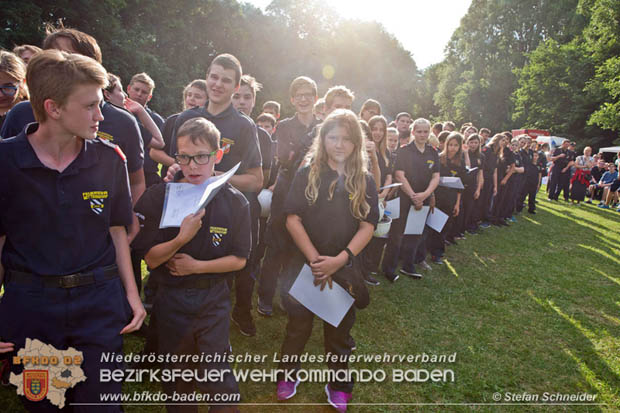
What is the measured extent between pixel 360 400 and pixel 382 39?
166 ft

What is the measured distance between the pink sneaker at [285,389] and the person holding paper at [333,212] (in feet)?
1.05

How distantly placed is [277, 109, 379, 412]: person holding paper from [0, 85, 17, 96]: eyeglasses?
2352 millimetres

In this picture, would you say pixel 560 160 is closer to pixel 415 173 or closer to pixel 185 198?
pixel 415 173

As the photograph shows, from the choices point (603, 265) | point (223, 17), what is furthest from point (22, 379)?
point (223, 17)

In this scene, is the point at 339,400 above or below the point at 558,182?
below

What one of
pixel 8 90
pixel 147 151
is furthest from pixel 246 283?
pixel 8 90

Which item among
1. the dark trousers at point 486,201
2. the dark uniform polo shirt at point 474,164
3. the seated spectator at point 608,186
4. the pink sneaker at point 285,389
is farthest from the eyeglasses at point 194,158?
the seated spectator at point 608,186

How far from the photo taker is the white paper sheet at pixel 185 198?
1936mm

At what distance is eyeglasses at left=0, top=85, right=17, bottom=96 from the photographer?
267cm

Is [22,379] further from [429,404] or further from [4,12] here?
[4,12]

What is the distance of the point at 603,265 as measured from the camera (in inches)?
300

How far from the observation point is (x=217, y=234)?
2186 millimetres

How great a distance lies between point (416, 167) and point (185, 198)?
4236 mm

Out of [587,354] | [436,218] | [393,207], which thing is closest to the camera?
[587,354]
